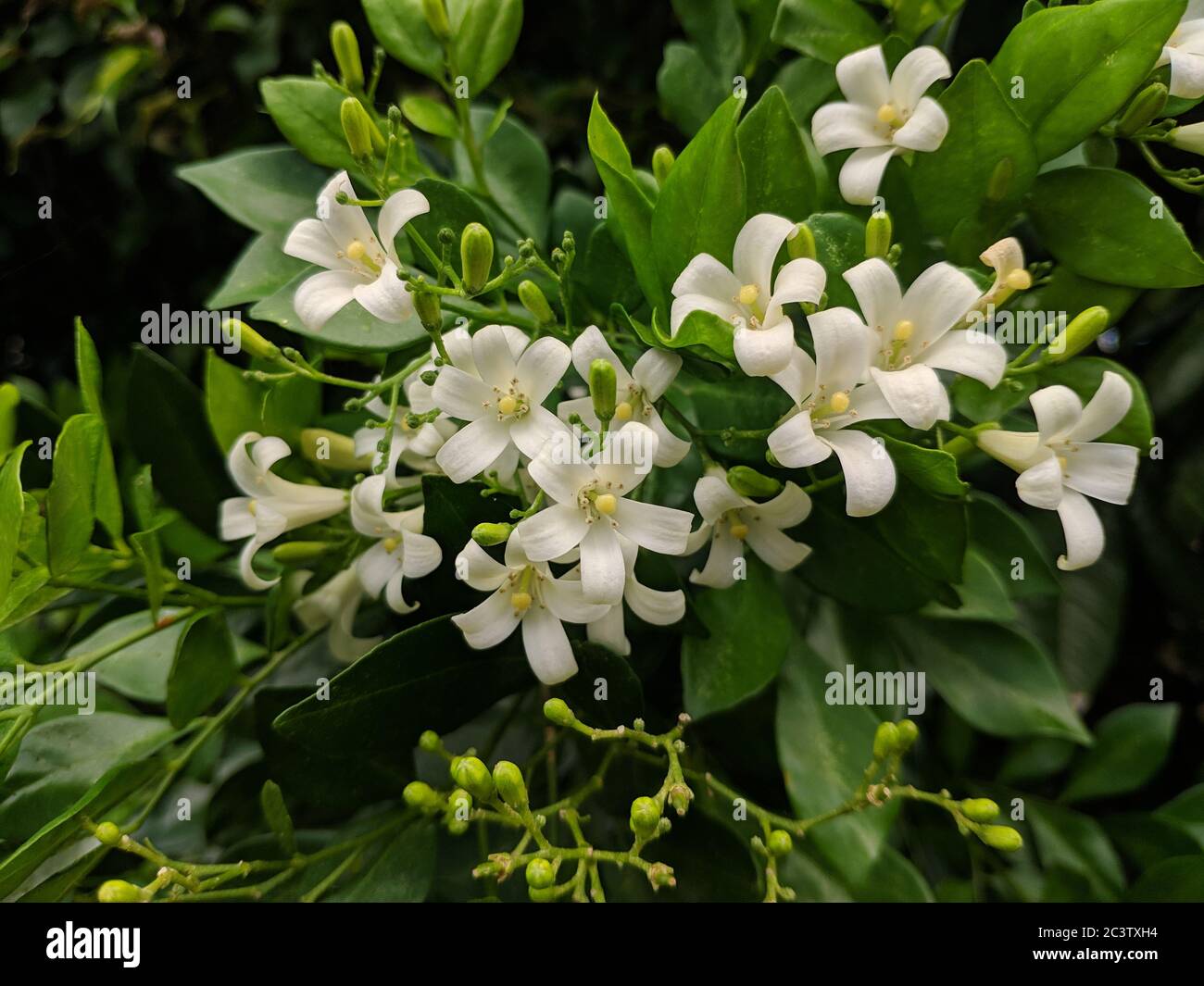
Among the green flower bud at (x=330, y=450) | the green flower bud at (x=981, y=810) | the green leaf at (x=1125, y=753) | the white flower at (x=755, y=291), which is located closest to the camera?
the white flower at (x=755, y=291)

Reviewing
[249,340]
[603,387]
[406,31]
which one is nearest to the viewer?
[603,387]

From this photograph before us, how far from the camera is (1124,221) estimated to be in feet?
1.93

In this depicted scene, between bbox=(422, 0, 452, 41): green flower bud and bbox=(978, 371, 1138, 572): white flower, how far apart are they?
1.57ft

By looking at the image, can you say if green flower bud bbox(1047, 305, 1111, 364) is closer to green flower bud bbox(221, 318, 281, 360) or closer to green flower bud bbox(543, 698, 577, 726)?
green flower bud bbox(543, 698, 577, 726)

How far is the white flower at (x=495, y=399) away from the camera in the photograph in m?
0.50

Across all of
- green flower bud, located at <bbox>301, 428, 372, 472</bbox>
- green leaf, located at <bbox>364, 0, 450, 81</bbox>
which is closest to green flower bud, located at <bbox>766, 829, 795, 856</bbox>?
green flower bud, located at <bbox>301, 428, 372, 472</bbox>

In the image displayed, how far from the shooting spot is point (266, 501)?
24.6 inches

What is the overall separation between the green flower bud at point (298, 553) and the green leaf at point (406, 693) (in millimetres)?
112

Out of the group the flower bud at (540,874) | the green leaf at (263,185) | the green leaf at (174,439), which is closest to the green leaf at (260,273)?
the green leaf at (263,185)

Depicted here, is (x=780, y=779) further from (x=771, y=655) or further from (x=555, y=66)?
(x=555, y=66)

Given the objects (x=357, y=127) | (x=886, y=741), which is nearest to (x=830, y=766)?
(x=886, y=741)

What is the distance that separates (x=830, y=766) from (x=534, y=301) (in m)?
0.39

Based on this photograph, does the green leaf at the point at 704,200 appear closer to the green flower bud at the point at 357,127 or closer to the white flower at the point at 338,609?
the green flower bud at the point at 357,127

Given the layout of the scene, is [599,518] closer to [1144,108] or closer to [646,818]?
[646,818]
